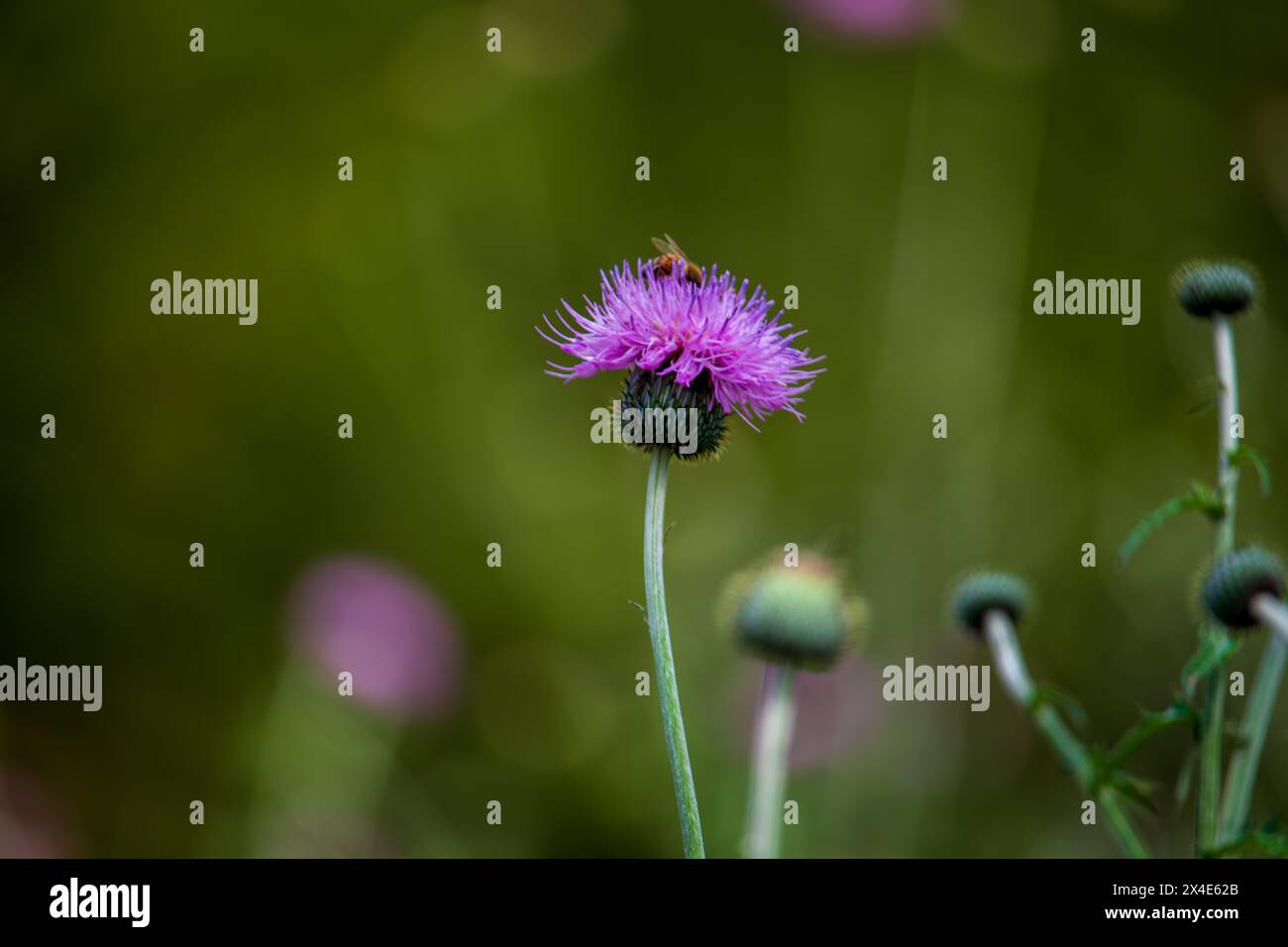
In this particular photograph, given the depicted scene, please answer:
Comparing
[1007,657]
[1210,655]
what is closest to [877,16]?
[1007,657]

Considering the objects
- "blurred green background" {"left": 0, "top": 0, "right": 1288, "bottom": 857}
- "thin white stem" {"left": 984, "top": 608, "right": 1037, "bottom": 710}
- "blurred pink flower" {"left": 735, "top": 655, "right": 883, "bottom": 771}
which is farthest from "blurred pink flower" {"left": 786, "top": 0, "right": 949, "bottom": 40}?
"thin white stem" {"left": 984, "top": 608, "right": 1037, "bottom": 710}

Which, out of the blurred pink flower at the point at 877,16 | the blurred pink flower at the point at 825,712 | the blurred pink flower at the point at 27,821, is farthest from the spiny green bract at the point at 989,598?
the blurred pink flower at the point at 27,821

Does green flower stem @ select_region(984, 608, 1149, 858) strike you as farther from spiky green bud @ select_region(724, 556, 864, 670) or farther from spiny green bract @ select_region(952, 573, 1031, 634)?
spiky green bud @ select_region(724, 556, 864, 670)

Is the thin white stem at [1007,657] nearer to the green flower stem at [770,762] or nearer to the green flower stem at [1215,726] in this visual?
the green flower stem at [1215,726]

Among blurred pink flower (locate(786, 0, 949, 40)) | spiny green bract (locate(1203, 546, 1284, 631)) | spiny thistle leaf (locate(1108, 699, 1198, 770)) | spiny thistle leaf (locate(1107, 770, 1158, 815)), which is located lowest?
spiny thistle leaf (locate(1107, 770, 1158, 815))
